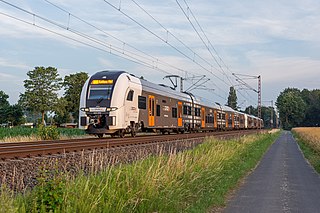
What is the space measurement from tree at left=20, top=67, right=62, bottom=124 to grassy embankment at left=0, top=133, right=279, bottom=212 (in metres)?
67.9

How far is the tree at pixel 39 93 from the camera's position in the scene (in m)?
76.6

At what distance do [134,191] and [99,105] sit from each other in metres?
17.5

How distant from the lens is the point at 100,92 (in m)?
25.0

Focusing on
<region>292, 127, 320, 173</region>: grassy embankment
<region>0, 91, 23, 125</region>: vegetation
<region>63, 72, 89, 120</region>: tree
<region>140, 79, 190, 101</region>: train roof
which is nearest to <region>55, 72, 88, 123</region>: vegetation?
<region>63, 72, 89, 120</region>: tree

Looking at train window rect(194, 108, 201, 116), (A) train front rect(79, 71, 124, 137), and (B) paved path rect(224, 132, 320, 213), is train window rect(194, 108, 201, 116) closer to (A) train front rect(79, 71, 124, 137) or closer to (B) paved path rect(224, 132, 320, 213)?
(A) train front rect(79, 71, 124, 137)

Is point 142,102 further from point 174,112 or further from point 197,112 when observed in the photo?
point 197,112

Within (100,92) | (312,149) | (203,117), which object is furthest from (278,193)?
(203,117)

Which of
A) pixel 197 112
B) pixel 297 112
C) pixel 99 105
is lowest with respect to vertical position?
pixel 99 105

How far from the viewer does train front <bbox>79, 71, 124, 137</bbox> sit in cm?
2417

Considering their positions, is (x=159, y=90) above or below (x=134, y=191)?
above

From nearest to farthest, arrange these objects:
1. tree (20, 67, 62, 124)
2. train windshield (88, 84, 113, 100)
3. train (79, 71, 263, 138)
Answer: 1. train (79, 71, 263, 138)
2. train windshield (88, 84, 113, 100)
3. tree (20, 67, 62, 124)

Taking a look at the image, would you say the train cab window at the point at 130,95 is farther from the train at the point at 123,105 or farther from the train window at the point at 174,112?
the train window at the point at 174,112

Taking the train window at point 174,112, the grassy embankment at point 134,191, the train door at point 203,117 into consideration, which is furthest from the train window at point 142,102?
the train door at point 203,117

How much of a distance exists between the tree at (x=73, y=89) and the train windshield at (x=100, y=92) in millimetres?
54939
